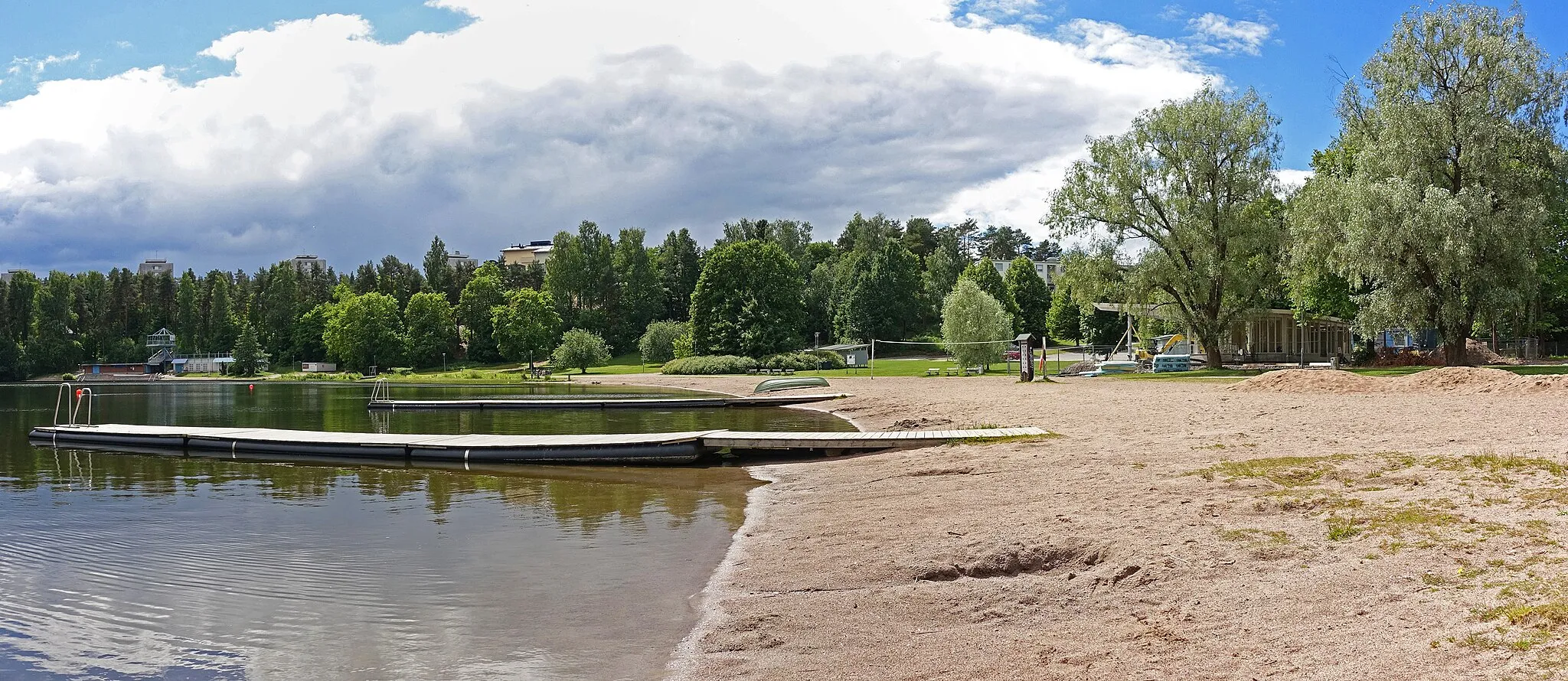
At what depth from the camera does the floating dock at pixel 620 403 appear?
38.6 meters

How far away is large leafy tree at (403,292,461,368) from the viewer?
110m

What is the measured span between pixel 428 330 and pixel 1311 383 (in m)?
102

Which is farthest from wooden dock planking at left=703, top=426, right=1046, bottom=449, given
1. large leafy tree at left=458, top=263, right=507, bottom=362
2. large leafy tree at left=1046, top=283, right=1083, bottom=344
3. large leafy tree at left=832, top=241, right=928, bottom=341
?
large leafy tree at left=458, top=263, right=507, bottom=362

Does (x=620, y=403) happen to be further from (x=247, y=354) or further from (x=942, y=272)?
(x=247, y=354)

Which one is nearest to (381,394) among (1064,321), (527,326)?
(527,326)

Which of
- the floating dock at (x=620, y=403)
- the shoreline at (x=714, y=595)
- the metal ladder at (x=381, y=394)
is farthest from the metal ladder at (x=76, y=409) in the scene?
the shoreline at (x=714, y=595)

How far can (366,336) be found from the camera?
10788 cm

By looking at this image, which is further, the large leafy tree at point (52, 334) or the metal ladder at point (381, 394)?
the large leafy tree at point (52, 334)

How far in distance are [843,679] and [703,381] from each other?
2215 inches

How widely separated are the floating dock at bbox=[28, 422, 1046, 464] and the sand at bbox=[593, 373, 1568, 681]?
12.4 ft

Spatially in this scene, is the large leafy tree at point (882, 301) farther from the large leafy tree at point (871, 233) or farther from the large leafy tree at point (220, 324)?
the large leafy tree at point (220, 324)

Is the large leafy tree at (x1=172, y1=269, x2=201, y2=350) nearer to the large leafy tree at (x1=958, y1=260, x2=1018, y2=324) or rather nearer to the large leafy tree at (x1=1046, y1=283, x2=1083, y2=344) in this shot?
the large leafy tree at (x1=958, y1=260, x2=1018, y2=324)

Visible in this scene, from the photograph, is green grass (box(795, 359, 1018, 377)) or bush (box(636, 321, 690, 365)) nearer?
green grass (box(795, 359, 1018, 377))

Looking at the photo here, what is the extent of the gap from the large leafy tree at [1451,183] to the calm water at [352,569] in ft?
89.4
